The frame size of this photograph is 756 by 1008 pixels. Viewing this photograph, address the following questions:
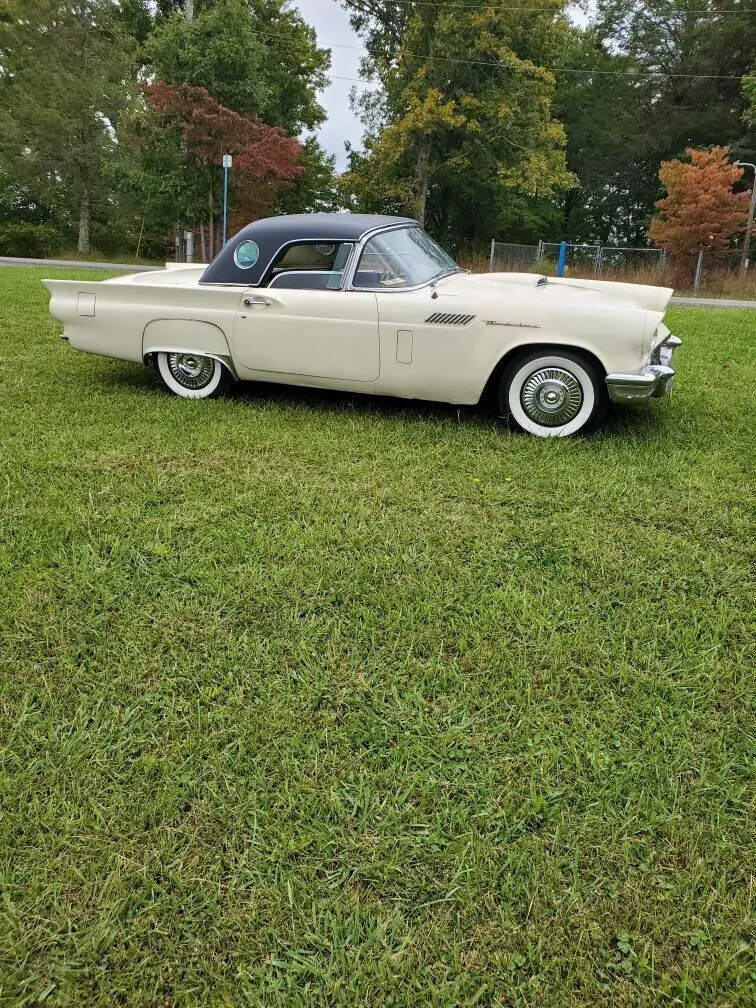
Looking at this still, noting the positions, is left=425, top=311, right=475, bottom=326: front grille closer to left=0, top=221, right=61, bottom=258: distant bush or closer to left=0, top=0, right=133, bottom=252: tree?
left=0, top=0, right=133, bottom=252: tree

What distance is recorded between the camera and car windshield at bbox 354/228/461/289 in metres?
4.83

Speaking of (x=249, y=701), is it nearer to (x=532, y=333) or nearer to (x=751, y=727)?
(x=751, y=727)

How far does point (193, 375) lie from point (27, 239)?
2997 cm

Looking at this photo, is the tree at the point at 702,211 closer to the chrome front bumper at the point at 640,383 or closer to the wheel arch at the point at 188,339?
the chrome front bumper at the point at 640,383

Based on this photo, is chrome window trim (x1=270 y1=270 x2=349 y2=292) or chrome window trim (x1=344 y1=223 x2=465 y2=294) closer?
chrome window trim (x1=344 y1=223 x2=465 y2=294)

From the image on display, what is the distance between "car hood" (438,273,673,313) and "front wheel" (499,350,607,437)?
15.2 inches

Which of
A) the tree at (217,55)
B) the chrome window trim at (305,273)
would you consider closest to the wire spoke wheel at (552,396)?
the chrome window trim at (305,273)

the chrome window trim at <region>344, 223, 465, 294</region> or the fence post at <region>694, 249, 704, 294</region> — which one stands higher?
the fence post at <region>694, 249, 704, 294</region>

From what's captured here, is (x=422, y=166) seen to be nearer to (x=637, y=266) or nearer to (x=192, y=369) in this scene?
(x=637, y=266)

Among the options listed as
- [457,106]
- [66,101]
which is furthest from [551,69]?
[66,101]

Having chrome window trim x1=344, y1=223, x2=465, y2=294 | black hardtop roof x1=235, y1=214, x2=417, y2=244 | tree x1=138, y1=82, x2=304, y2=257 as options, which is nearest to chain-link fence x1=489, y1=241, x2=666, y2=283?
tree x1=138, y1=82, x2=304, y2=257

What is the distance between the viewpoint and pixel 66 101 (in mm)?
28312

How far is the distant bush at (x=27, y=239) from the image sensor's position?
2964 centimetres

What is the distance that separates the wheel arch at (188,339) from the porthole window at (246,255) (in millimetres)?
514
